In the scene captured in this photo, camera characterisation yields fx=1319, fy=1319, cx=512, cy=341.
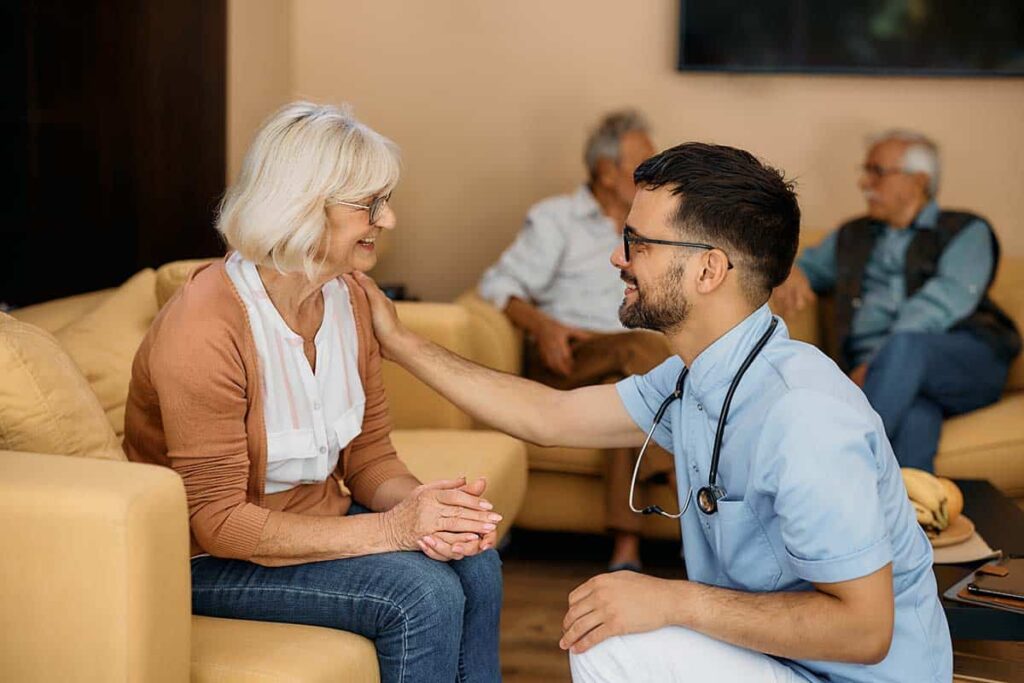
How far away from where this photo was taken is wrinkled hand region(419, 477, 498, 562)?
1.97m

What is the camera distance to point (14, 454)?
180cm

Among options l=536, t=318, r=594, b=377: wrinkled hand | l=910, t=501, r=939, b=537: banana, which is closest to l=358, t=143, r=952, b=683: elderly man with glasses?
l=910, t=501, r=939, b=537: banana

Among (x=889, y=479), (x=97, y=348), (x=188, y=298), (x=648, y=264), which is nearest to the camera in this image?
(x=889, y=479)

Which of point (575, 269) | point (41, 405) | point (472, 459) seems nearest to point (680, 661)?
point (41, 405)

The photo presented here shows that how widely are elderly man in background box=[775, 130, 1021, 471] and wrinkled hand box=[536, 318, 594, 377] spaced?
0.67 meters

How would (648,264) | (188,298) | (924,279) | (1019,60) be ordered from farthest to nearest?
(1019,60), (924,279), (188,298), (648,264)

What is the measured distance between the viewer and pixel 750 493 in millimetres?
1699

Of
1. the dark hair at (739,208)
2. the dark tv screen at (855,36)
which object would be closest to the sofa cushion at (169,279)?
the dark hair at (739,208)

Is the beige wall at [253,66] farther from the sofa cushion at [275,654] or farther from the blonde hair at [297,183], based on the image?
the sofa cushion at [275,654]

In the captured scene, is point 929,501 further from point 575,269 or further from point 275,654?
point 575,269

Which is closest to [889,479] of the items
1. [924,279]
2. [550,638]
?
[550,638]

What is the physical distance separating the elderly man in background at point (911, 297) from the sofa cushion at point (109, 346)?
6.50 feet

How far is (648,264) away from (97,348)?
122 cm

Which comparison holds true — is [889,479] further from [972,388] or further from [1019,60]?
[1019,60]
